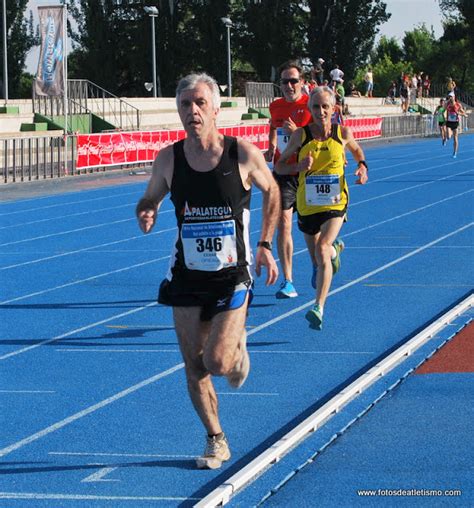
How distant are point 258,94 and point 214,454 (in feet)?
178

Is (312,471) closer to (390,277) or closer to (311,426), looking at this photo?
(311,426)

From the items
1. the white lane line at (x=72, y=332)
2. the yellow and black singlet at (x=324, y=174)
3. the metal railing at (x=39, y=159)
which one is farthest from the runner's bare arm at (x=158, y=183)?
the metal railing at (x=39, y=159)

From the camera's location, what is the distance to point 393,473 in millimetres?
6301

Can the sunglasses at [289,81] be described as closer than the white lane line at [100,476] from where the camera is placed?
No

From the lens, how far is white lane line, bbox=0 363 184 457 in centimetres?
709

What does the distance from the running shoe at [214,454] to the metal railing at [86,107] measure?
124 feet

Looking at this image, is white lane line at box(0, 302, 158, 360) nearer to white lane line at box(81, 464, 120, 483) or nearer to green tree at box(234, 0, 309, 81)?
white lane line at box(81, 464, 120, 483)

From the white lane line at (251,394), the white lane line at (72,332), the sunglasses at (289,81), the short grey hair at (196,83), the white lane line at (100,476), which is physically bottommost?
the white lane line at (72,332)

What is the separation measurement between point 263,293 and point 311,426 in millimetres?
5738

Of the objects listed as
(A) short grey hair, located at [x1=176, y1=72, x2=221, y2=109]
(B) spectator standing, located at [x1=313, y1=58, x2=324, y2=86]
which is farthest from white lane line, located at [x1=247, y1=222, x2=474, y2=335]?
(B) spectator standing, located at [x1=313, y1=58, x2=324, y2=86]

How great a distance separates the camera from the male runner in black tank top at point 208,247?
647 cm

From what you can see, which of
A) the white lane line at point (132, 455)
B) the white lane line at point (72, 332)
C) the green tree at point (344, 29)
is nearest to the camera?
the white lane line at point (132, 455)

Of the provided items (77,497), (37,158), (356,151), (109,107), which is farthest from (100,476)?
(109,107)

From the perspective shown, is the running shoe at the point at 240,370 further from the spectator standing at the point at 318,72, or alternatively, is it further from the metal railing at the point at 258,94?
the metal railing at the point at 258,94
